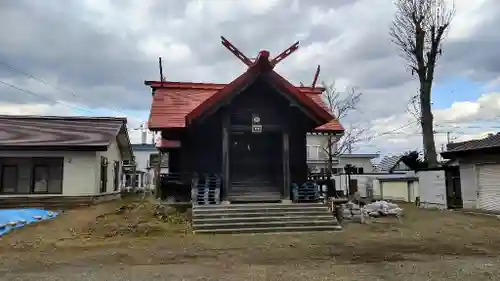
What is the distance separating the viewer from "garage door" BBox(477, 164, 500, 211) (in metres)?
15.2

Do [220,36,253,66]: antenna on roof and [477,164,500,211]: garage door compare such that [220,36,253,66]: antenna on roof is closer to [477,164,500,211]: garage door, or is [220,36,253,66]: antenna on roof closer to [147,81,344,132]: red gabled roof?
[147,81,344,132]: red gabled roof

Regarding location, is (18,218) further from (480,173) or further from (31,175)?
(480,173)

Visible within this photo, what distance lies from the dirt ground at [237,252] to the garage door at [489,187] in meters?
3.71

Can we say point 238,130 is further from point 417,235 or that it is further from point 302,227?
point 417,235

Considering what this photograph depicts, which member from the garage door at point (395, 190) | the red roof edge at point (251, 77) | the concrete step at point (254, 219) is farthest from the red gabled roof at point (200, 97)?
the garage door at point (395, 190)

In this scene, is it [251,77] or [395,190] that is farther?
[395,190]

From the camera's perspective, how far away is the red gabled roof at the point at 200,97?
12.6 metres

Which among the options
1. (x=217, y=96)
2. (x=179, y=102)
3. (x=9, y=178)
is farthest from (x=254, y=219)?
(x=9, y=178)

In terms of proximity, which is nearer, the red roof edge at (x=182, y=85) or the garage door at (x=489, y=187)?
the garage door at (x=489, y=187)

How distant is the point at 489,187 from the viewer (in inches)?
614

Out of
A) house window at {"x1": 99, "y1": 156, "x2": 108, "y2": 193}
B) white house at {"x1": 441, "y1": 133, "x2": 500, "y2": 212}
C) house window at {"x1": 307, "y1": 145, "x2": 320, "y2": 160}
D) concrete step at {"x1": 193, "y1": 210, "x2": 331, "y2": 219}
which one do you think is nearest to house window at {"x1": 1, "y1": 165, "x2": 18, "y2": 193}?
house window at {"x1": 99, "y1": 156, "x2": 108, "y2": 193}

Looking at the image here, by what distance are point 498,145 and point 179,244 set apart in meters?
11.9

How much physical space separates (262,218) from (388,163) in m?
31.8

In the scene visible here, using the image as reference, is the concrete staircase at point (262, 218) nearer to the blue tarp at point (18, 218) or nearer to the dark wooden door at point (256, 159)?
the dark wooden door at point (256, 159)
